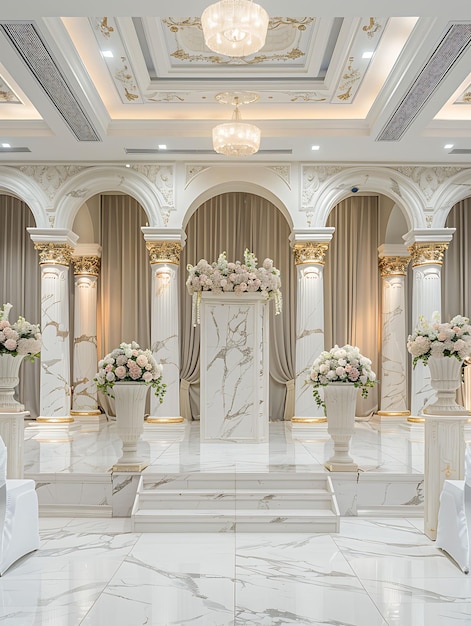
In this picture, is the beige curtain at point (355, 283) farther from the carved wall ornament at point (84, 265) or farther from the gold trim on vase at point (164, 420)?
the carved wall ornament at point (84, 265)

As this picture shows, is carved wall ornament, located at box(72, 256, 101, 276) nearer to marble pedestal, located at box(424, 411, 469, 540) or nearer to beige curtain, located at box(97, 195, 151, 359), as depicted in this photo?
beige curtain, located at box(97, 195, 151, 359)

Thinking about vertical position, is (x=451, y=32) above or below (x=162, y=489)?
above

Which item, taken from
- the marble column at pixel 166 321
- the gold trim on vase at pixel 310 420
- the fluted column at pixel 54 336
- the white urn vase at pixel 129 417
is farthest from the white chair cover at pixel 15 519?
the gold trim on vase at pixel 310 420

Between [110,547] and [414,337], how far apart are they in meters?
3.44

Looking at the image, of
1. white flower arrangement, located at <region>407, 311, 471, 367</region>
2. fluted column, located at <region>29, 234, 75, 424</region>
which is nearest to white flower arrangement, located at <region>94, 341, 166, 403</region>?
white flower arrangement, located at <region>407, 311, 471, 367</region>

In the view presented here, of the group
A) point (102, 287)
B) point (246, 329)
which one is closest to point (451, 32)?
point (246, 329)

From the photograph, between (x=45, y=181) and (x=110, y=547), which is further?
(x=45, y=181)

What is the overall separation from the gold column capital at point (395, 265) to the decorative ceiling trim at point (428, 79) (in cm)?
354

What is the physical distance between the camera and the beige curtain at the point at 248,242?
1405 centimetres

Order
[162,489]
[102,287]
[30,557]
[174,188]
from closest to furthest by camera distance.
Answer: [30,557] < [162,489] < [174,188] < [102,287]

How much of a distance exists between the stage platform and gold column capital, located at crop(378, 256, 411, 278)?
158 inches

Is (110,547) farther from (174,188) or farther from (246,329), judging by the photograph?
(174,188)

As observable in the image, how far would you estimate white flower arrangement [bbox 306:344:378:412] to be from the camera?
7473 mm

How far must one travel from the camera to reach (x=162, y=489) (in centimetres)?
720
